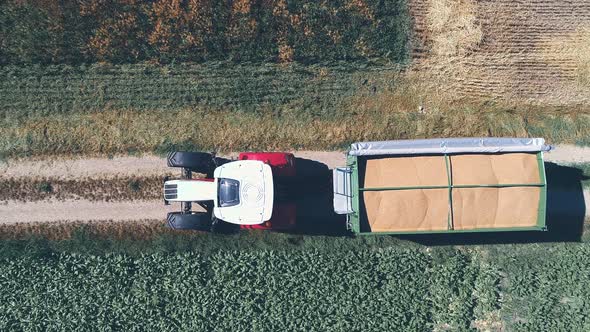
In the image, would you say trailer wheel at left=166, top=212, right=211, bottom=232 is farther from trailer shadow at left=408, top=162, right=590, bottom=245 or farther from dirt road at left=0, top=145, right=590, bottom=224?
trailer shadow at left=408, top=162, right=590, bottom=245

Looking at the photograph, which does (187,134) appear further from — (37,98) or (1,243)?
(1,243)

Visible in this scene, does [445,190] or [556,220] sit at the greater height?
[445,190]

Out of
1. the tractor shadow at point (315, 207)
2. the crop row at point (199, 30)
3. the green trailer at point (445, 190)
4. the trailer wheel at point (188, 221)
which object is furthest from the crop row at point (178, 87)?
the trailer wheel at point (188, 221)

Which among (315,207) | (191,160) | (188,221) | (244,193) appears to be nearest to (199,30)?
(191,160)

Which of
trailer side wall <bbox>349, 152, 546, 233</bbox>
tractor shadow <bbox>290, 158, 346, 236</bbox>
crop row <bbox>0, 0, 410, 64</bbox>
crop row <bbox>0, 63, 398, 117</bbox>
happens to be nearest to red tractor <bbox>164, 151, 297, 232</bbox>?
tractor shadow <bbox>290, 158, 346, 236</bbox>

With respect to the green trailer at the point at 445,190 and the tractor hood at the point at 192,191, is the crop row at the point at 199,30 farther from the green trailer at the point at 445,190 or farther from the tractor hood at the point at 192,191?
the tractor hood at the point at 192,191

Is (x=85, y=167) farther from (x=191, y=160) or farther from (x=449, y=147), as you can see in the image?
(x=449, y=147)
